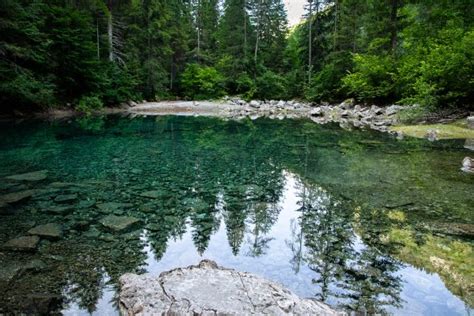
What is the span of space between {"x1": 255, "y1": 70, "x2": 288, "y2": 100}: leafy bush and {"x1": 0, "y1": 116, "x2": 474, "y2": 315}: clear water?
992 inches

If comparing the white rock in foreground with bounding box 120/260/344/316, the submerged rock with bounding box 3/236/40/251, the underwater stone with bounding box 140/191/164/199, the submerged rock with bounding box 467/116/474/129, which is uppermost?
the submerged rock with bounding box 467/116/474/129

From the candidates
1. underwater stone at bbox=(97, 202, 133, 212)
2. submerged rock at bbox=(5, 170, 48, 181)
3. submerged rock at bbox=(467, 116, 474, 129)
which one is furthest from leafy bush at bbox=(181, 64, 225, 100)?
underwater stone at bbox=(97, 202, 133, 212)

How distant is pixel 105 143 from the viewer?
12672 millimetres

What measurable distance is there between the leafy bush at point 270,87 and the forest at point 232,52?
0.35ft

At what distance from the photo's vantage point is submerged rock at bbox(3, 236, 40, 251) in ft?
14.1

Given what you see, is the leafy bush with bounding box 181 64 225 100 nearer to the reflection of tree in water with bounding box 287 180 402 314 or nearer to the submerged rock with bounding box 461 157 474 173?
the submerged rock with bounding box 461 157 474 173

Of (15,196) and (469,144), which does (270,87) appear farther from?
(15,196)

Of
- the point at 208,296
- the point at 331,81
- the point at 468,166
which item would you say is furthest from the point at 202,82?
the point at 208,296

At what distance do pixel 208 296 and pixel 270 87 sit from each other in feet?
112

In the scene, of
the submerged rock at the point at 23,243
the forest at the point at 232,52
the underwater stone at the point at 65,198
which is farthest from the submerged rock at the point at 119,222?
the forest at the point at 232,52

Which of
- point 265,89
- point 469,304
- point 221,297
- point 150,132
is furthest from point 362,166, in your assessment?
point 265,89

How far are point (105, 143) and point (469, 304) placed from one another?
11957 mm

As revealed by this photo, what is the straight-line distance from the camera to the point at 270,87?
117 ft

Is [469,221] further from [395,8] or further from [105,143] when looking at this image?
[395,8]
